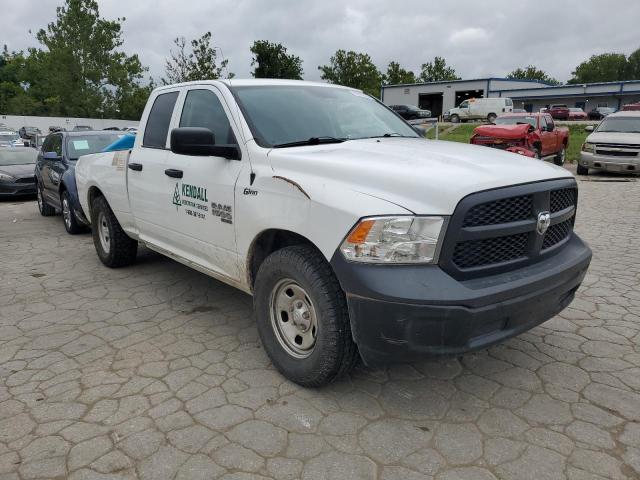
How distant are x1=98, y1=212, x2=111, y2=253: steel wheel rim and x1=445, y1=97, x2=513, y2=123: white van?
125ft

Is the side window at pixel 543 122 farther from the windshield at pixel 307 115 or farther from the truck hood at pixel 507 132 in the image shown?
the windshield at pixel 307 115

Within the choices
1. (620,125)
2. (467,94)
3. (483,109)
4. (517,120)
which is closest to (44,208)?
(517,120)

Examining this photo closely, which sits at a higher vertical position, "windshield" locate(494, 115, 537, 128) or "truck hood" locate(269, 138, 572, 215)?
"windshield" locate(494, 115, 537, 128)

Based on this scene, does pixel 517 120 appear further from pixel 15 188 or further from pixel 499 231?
pixel 499 231

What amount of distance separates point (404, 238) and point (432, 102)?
68.6 m

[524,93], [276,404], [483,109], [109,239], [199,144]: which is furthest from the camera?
[524,93]

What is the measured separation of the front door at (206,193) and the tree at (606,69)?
12765cm

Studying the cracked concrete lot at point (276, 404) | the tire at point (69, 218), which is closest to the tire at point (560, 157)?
the cracked concrete lot at point (276, 404)

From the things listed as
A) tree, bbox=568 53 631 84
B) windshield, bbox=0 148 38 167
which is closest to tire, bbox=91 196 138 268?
windshield, bbox=0 148 38 167

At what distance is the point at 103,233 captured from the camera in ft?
19.0

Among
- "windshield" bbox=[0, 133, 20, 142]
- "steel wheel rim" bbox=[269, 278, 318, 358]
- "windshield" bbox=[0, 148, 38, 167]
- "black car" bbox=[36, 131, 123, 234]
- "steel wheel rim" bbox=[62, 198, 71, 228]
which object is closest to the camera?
"steel wheel rim" bbox=[269, 278, 318, 358]

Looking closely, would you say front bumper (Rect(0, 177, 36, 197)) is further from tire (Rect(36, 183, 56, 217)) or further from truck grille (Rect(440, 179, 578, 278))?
truck grille (Rect(440, 179, 578, 278))

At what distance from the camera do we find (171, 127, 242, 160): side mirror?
317 cm

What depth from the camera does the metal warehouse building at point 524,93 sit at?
2137 inches
